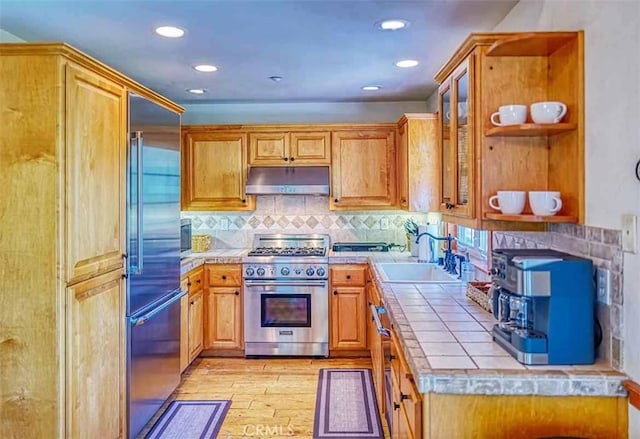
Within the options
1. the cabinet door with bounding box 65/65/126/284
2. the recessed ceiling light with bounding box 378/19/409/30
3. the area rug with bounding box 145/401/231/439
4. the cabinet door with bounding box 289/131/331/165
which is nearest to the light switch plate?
the recessed ceiling light with bounding box 378/19/409/30

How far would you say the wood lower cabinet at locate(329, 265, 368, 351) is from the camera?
4367 millimetres

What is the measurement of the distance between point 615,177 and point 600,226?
0.18 meters

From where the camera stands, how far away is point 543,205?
1.83 meters

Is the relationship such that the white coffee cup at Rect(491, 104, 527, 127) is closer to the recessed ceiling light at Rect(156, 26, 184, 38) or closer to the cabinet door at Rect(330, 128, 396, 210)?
the recessed ceiling light at Rect(156, 26, 184, 38)

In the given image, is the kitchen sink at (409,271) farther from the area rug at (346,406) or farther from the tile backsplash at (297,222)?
the tile backsplash at (297,222)

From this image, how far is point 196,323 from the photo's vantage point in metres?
4.19

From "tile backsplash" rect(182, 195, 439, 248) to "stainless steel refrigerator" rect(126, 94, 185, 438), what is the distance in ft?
5.52

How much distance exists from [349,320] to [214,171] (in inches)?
75.2

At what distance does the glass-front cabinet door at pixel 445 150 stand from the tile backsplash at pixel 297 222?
7.46ft

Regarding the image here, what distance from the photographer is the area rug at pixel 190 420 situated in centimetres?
300

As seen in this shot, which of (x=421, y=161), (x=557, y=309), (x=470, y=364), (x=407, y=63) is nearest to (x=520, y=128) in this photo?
(x=557, y=309)

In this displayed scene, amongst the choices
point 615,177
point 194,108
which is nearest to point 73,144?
point 615,177

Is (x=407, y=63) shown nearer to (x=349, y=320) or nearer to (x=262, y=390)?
(x=349, y=320)

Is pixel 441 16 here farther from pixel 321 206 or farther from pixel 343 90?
pixel 321 206
